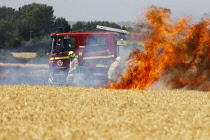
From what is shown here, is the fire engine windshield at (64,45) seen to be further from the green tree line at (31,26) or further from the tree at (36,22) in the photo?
the tree at (36,22)

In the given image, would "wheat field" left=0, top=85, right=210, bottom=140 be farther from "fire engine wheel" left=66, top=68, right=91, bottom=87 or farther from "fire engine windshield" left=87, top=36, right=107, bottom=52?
"fire engine windshield" left=87, top=36, right=107, bottom=52

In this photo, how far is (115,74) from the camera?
20531 mm

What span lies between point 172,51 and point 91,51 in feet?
17.2

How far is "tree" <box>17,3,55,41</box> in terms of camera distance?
81.2 metres

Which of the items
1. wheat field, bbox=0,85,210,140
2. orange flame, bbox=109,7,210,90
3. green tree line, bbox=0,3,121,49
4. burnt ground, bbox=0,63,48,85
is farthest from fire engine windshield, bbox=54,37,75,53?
green tree line, bbox=0,3,121,49

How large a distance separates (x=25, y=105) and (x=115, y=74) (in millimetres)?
8073

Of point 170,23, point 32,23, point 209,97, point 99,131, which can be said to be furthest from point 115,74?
point 32,23

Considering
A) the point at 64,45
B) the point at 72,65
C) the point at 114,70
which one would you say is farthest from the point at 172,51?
the point at 64,45

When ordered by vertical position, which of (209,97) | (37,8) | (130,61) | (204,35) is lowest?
(209,97)

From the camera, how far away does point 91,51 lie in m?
21.8

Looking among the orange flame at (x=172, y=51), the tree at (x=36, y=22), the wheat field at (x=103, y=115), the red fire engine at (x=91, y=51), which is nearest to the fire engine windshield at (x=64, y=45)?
the red fire engine at (x=91, y=51)

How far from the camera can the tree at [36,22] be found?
81.2m

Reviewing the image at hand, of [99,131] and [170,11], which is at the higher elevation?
[170,11]

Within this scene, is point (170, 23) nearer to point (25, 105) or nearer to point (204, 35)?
point (204, 35)
